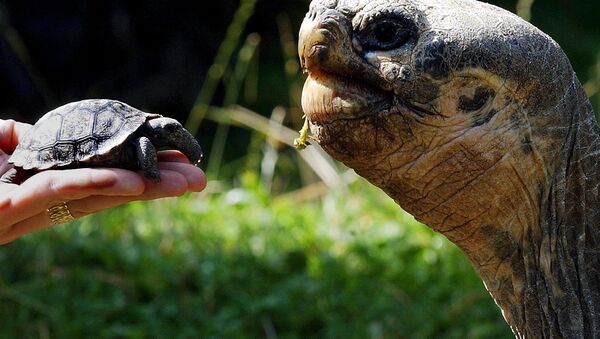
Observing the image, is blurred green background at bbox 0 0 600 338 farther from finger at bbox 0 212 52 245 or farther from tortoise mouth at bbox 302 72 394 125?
tortoise mouth at bbox 302 72 394 125

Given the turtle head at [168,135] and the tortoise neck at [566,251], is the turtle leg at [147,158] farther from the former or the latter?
the tortoise neck at [566,251]

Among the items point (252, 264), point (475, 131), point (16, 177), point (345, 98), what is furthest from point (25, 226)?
A: point (252, 264)

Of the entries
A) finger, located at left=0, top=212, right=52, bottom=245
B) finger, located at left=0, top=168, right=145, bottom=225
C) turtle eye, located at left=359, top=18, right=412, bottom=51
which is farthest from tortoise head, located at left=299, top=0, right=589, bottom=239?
finger, located at left=0, top=212, right=52, bottom=245

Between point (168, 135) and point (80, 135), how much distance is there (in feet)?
0.60

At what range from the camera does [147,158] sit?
224 cm

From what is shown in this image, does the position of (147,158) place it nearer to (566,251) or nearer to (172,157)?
(172,157)

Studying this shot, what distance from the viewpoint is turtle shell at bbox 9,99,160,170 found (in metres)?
2.28

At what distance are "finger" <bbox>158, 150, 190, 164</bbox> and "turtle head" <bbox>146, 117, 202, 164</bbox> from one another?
0.15ft

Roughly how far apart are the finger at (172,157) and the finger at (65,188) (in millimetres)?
277

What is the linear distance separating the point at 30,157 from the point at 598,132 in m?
1.16

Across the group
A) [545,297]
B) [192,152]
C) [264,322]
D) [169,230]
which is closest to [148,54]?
[169,230]

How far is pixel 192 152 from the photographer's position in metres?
2.42

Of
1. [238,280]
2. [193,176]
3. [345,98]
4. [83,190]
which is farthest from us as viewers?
[238,280]

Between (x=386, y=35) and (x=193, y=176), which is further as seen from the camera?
(x=193, y=176)
